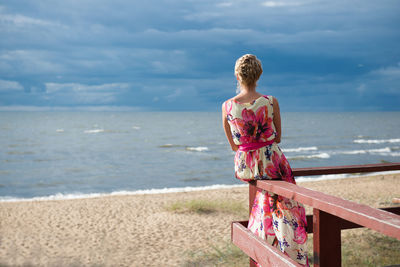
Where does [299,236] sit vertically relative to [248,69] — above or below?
below

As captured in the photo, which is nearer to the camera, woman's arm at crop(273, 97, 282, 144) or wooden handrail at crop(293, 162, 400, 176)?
woman's arm at crop(273, 97, 282, 144)

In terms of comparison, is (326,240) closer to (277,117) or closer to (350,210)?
(350,210)

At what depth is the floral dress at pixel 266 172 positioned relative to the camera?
2709 mm

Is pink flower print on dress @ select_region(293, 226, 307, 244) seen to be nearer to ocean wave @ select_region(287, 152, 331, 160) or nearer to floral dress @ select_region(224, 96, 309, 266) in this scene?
floral dress @ select_region(224, 96, 309, 266)

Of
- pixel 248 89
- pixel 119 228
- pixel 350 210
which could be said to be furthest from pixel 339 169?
pixel 119 228

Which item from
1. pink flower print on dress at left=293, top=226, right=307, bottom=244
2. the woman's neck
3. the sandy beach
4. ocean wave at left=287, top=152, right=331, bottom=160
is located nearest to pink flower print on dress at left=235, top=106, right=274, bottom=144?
the woman's neck

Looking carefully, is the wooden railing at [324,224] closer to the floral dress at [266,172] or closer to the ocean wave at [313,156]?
the floral dress at [266,172]

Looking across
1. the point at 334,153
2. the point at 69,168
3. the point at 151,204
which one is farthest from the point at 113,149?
the point at 151,204

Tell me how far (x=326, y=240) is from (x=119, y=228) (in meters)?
7.89

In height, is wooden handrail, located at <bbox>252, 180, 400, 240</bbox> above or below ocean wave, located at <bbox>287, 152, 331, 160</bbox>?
above

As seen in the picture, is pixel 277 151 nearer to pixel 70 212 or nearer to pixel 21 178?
pixel 70 212

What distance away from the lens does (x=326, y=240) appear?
1908 mm

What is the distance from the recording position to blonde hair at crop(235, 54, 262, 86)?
108 inches

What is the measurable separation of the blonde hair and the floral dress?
0.16m
